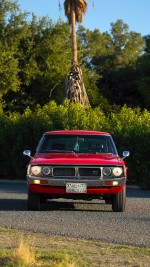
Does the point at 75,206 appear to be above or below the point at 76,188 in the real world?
below

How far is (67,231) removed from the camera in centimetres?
1059

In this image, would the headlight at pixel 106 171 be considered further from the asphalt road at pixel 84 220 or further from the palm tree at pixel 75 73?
the palm tree at pixel 75 73

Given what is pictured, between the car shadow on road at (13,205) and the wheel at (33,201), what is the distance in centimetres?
48

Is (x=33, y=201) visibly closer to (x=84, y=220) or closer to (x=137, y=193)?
(x=84, y=220)

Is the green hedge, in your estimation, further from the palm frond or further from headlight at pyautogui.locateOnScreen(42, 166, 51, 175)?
the palm frond

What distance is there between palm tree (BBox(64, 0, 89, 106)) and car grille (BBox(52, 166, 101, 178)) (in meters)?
19.1

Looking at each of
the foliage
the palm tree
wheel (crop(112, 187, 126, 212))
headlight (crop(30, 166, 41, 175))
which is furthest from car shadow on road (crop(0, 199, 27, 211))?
the foliage

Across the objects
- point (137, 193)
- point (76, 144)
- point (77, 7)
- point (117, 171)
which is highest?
point (77, 7)

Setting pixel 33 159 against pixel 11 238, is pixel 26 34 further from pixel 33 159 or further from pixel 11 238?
pixel 11 238

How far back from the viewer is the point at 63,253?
8273mm

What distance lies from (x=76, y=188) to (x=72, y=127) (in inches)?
386

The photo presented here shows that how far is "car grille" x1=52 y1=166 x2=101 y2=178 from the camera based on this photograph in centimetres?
1280

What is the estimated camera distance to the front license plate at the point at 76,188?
41.4 ft

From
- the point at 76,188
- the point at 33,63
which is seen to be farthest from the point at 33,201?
the point at 33,63
